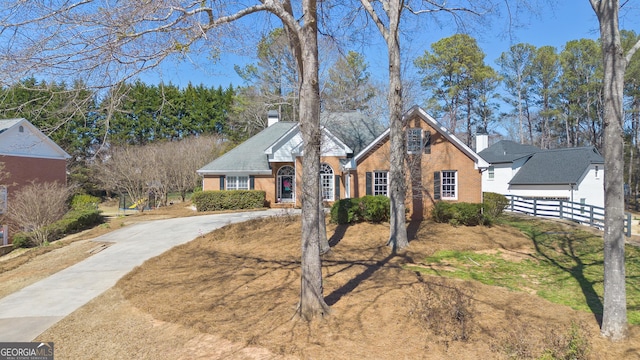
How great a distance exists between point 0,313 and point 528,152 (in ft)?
118

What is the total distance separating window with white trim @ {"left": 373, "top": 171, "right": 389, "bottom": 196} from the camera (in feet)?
56.9

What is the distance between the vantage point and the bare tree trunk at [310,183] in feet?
18.6

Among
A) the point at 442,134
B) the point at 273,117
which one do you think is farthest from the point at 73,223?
the point at 442,134

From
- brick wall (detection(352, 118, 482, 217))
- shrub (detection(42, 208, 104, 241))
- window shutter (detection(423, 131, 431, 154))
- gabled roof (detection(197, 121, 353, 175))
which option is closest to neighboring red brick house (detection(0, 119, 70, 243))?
shrub (detection(42, 208, 104, 241))

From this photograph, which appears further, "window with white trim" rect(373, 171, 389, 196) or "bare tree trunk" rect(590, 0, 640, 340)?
"window with white trim" rect(373, 171, 389, 196)

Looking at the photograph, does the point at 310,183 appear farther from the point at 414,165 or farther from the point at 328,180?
the point at 328,180

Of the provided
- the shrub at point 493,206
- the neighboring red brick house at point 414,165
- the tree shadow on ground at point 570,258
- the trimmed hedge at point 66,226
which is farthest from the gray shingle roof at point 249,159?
the tree shadow on ground at point 570,258

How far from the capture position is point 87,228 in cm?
1673

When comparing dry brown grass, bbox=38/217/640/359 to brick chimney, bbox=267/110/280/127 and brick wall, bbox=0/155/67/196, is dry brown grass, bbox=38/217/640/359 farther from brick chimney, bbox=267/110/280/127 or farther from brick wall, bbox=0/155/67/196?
brick chimney, bbox=267/110/280/127

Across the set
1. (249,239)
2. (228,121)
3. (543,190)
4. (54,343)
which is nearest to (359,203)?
(249,239)

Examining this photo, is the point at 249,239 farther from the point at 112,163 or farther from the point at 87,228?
the point at 112,163

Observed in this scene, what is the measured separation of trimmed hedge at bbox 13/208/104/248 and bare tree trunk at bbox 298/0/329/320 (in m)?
14.2

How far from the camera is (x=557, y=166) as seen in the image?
2748 cm

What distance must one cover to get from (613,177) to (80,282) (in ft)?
35.3
